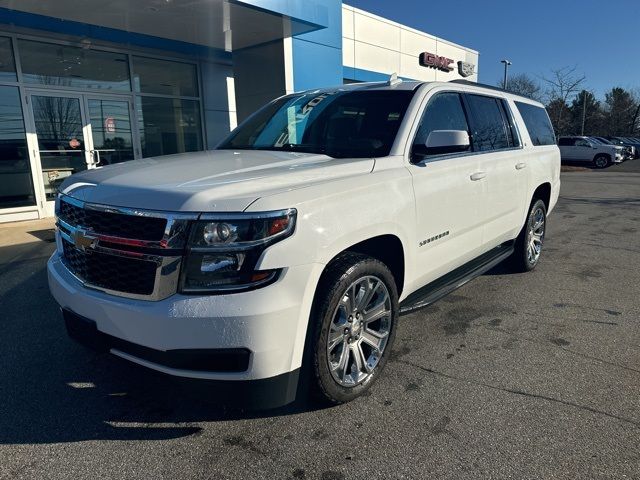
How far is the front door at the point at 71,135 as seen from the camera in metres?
9.84

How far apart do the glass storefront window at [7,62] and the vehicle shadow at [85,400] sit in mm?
7490

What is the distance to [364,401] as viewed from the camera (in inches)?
114

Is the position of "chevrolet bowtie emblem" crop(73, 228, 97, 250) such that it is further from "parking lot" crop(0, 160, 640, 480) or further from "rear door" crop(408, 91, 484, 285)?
"rear door" crop(408, 91, 484, 285)

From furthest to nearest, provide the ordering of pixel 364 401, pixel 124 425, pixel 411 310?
pixel 411 310, pixel 364 401, pixel 124 425

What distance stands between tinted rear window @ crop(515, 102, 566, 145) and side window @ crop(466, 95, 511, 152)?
682mm

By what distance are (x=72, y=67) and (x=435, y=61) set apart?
13.1 metres

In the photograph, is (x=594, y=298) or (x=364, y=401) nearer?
(x=364, y=401)

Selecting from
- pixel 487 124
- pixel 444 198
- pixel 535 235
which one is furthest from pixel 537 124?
pixel 444 198

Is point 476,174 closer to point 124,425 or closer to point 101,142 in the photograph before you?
point 124,425

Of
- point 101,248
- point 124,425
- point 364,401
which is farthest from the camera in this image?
point 364,401

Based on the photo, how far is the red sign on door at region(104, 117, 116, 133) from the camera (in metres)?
10.8

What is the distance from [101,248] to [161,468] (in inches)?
44.5

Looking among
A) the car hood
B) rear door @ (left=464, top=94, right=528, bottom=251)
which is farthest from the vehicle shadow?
rear door @ (left=464, top=94, right=528, bottom=251)

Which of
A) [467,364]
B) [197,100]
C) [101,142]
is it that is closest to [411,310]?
[467,364]
